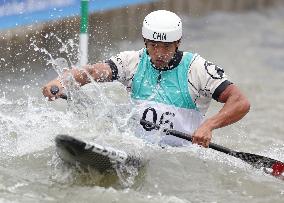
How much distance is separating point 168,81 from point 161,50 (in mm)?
373

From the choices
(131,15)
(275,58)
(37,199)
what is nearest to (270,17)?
(275,58)

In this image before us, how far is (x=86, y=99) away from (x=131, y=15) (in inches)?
279

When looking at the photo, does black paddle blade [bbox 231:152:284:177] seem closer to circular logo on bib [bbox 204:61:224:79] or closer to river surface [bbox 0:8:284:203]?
river surface [bbox 0:8:284:203]

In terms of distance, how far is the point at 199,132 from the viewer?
7.17 m

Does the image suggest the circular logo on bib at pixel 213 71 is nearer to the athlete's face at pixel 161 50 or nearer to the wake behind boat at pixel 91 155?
the athlete's face at pixel 161 50

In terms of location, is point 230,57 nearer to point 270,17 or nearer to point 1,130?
point 270,17

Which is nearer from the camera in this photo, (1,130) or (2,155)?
(2,155)

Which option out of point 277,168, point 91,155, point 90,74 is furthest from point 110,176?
point 277,168

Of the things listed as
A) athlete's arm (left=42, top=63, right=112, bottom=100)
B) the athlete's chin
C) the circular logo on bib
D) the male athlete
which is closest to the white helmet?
the male athlete

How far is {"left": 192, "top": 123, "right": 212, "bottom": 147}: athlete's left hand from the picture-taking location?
7141 millimetres

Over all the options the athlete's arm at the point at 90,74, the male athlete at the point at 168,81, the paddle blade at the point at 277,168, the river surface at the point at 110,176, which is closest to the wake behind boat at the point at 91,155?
the river surface at the point at 110,176

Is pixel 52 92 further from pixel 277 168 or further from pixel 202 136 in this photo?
pixel 277 168

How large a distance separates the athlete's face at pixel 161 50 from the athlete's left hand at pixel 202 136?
30.4 inches

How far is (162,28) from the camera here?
7422 millimetres
